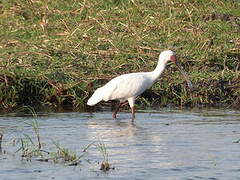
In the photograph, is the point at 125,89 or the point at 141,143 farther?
the point at 125,89

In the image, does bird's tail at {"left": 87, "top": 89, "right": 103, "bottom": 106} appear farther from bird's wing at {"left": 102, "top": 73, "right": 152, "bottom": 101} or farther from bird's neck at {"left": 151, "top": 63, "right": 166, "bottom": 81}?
bird's neck at {"left": 151, "top": 63, "right": 166, "bottom": 81}

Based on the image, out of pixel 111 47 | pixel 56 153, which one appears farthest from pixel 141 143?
pixel 111 47

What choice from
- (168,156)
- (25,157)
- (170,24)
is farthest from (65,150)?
(170,24)

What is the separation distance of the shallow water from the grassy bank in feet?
2.12

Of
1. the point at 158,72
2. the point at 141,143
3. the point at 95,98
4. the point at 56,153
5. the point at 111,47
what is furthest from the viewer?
the point at 111,47

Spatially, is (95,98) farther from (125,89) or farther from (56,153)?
(56,153)

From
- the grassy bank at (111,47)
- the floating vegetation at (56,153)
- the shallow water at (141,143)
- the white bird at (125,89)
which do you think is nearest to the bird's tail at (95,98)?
the white bird at (125,89)

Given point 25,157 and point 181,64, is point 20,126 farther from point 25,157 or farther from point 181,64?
point 181,64

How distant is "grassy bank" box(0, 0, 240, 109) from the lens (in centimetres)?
1357

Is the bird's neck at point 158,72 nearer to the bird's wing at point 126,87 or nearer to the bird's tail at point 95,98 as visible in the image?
the bird's wing at point 126,87

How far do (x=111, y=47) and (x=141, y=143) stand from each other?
4.86m

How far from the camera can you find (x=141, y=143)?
10.8m

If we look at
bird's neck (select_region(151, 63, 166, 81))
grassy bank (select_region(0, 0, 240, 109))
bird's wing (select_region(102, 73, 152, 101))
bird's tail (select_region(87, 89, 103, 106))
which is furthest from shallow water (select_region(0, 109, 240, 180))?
grassy bank (select_region(0, 0, 240, 109))

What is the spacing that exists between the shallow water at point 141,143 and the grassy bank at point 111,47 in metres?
0.64
